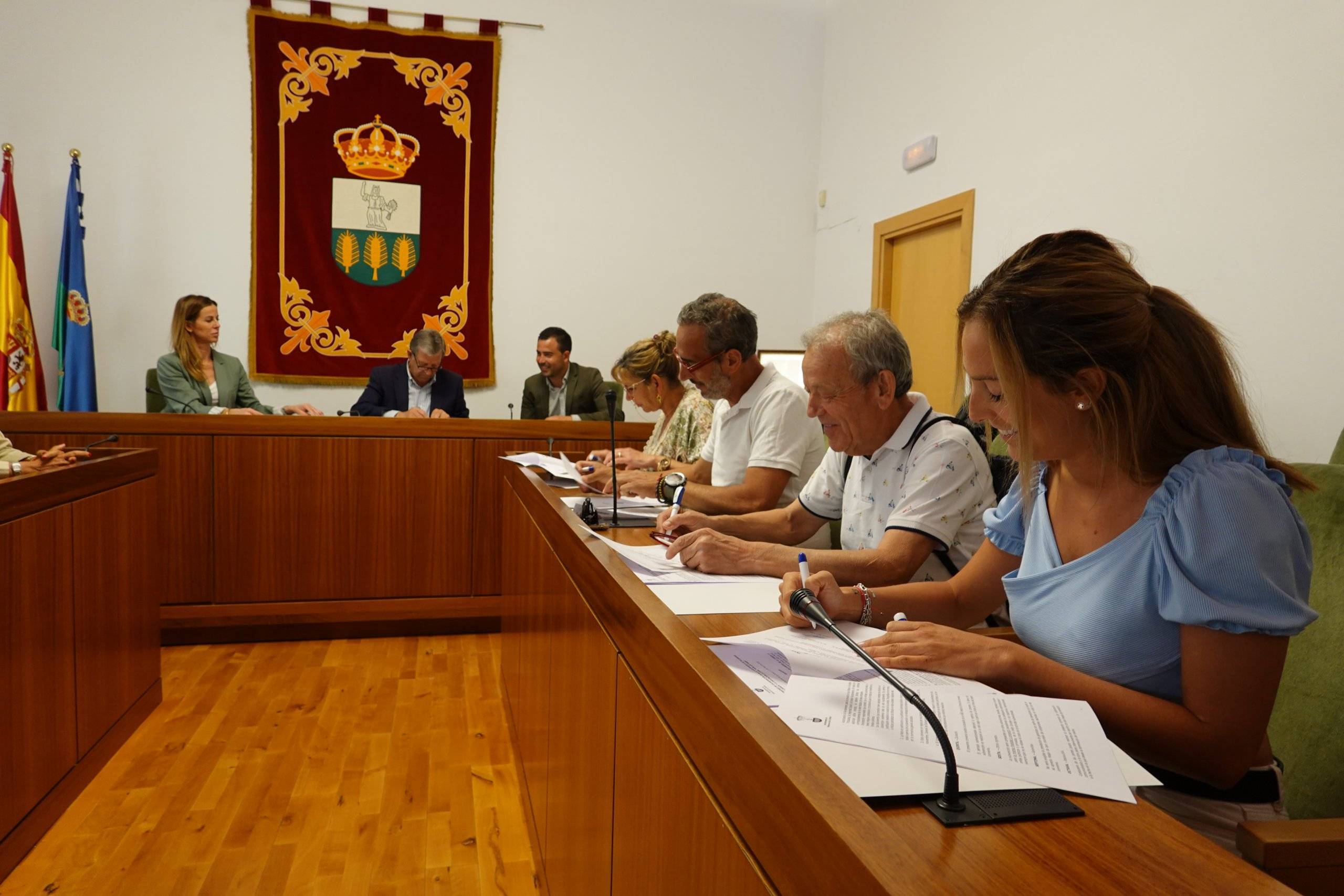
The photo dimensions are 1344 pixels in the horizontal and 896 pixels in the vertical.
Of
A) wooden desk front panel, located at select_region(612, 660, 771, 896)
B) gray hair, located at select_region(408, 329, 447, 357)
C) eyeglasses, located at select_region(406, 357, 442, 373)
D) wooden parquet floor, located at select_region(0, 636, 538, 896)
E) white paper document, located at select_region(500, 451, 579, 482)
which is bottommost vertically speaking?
wooden parquet floor, located at select_region(0, 636, 538, 896)

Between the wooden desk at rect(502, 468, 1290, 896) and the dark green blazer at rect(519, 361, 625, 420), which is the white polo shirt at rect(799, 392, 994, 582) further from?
the dark green blazer at rect(519, 361, 625, 420)

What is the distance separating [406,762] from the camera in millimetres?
2438

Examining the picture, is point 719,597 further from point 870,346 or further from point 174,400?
point 174,400

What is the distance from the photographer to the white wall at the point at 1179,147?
2.38 m

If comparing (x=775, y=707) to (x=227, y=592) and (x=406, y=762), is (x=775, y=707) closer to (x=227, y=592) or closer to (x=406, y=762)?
(x=406, y=762)

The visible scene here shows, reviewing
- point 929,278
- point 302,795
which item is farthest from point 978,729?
point 929,278

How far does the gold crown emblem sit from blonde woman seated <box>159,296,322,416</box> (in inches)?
51.3

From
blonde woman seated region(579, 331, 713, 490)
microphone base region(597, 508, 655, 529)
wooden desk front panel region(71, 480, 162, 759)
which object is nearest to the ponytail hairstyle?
blonde woman seated region(579, 331, 713, 490)

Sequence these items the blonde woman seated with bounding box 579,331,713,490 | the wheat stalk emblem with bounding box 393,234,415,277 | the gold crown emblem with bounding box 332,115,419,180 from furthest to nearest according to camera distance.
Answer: the wheat stalk emblem with bounding box 393,234,415,277
the gold crown emblem with bounding box 332,115,419,180
the blonde woman seated with bounding box 579,331,713,490

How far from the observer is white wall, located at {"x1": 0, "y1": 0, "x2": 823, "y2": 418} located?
4.71 meters

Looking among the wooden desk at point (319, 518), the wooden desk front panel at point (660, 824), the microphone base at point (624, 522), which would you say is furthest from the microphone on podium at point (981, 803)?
the wooden desk at point (319, 518)

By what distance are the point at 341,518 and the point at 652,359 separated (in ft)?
4.73

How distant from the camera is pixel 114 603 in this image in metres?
2.40

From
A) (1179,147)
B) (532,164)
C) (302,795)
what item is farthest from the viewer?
(532,164)
